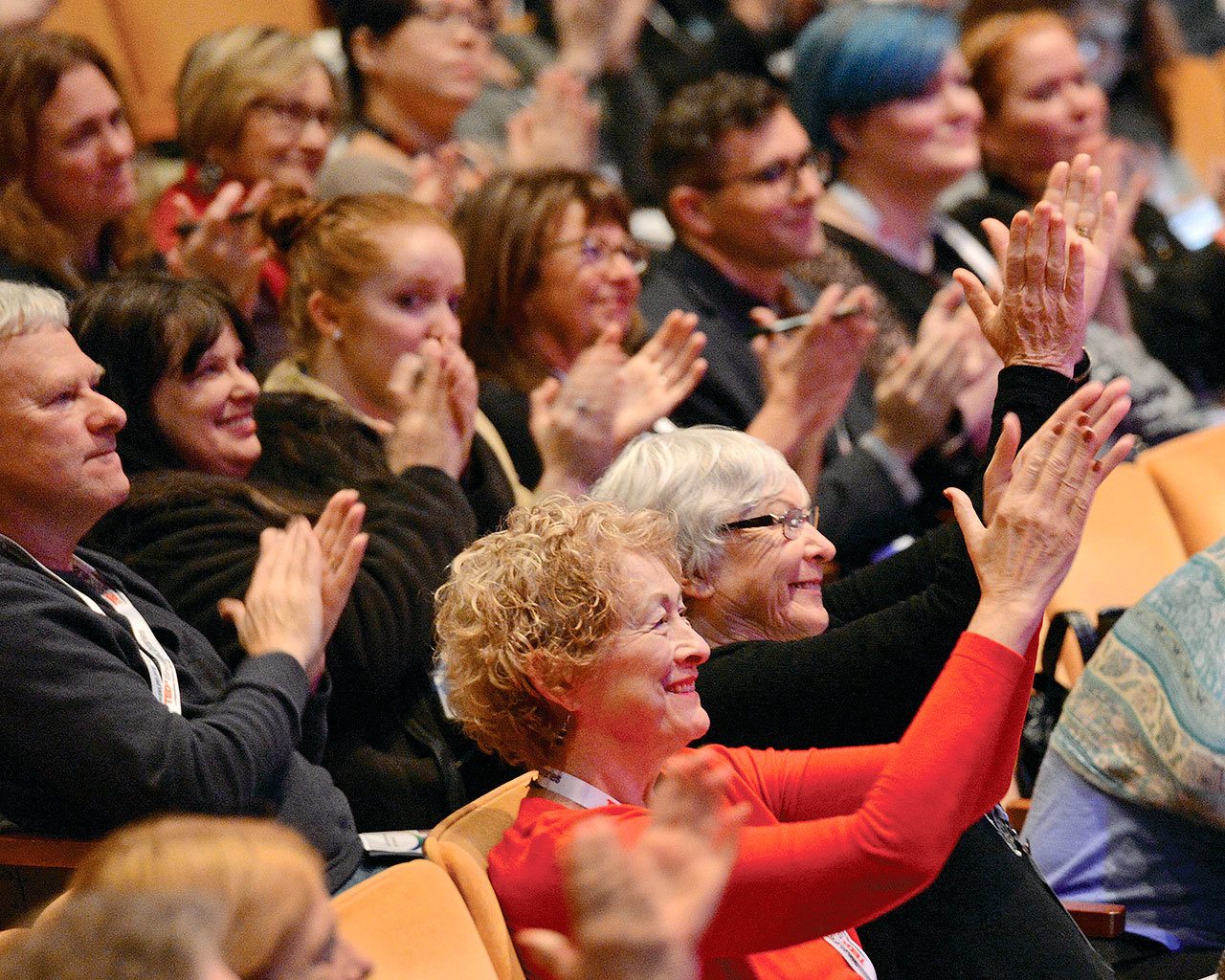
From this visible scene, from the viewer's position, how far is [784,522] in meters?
2.12

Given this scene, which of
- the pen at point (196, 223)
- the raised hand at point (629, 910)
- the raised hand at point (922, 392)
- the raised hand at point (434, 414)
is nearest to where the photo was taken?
the raised hand at point (629, 910)

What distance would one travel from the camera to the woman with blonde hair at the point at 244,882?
109cm

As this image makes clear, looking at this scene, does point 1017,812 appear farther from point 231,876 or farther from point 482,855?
point 231,876

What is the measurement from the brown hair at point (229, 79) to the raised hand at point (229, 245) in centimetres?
40

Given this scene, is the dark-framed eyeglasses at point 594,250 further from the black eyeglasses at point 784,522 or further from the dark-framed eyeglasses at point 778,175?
the black eyeglasses at point 784,522

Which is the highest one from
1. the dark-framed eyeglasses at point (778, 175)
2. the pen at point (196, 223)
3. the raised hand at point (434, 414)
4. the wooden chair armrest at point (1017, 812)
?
the pen at point (196, 223)

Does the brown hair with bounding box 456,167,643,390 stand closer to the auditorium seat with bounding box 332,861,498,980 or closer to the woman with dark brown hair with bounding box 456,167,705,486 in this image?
the woman with dark brown hair with bounding box 456,167,705,486

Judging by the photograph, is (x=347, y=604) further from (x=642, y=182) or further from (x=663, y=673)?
(x=642, y=182)

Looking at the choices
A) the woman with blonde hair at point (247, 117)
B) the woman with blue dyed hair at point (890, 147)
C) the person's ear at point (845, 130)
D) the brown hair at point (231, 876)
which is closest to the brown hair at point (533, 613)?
the brown hair at point (231, 876)

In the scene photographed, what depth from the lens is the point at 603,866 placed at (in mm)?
1046

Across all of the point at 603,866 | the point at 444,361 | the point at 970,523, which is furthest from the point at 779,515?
the point at 603,866

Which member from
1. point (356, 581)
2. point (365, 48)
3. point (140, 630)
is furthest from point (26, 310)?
point (365, 48)

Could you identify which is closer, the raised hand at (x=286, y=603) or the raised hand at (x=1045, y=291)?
the raised hand at (x=1045, y=291)

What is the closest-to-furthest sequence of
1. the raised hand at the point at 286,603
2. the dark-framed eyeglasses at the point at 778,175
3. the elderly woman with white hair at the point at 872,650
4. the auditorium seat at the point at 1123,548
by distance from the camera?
the elderly woman with white hair at the point at 872,650
the raised hand at the point at 286,603
the auditorium seat at the point at 1123,548
the dark-framed eyeglasses at the point at 778,175
